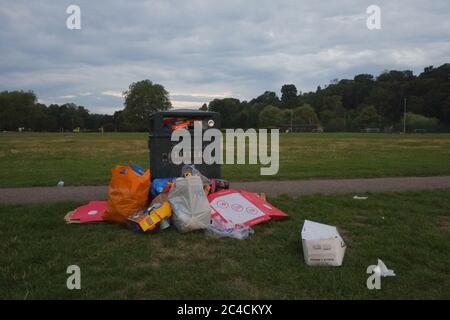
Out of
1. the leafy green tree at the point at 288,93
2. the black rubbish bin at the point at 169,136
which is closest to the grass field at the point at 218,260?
the black rubbish bin at the point at 169,136

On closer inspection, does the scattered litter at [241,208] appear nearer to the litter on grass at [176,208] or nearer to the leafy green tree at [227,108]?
the litter on grass at [176,208]

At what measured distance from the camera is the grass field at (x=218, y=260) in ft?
11.6

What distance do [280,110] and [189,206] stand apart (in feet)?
369

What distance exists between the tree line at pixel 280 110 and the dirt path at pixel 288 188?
282 feet

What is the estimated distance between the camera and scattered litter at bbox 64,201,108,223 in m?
5.83

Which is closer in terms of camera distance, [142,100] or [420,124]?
[420,124]

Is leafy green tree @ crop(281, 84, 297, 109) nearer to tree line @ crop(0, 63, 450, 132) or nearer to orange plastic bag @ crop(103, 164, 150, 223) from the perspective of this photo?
tree line @ crop(0, 63, 450, 132)

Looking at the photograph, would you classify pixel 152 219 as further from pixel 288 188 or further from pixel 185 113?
pixel 288 188

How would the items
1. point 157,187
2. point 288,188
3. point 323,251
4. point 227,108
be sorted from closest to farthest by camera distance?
point 323,251 < point 157,187 < point 288,188 < point 227,108

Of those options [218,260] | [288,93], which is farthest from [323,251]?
[288,93]

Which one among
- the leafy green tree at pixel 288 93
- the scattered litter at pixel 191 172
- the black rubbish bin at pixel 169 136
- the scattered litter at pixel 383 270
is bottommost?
the scattered litter at pixel 383 270

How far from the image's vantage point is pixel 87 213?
6.12 m

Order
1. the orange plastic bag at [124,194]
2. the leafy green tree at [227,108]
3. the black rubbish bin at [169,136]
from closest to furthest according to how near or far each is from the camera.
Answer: the orange plastic bag at [124,194] → the black rubbish bin at [169,136] → the leafy green tree at [227,108]
